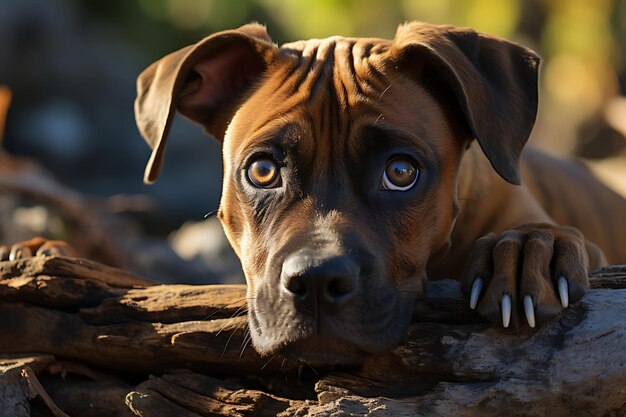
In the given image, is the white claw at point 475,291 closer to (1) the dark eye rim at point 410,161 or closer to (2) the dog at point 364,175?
(2) the dog at point 364,175

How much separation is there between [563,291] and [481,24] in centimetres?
1403

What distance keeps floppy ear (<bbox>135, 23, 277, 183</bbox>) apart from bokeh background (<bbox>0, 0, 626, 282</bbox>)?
10.2 meters

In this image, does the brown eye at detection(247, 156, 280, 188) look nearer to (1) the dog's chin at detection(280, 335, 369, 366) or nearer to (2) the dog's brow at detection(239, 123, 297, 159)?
(2) the dog's brow at detection(239, 123, 297, 159)

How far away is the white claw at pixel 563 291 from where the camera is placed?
3.24 m

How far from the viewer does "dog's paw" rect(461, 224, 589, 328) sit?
3229 mm

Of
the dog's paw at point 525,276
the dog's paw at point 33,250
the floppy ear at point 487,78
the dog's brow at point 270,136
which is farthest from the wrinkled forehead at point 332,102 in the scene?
the dog's paw at point 33,250

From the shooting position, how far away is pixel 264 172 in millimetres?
3705

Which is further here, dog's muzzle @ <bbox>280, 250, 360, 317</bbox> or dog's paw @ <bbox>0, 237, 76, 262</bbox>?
dog's paw @ <bbox>0, 237, 76, 262</bbox>

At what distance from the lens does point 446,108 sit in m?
3.90

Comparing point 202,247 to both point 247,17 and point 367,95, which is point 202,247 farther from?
point 247,17

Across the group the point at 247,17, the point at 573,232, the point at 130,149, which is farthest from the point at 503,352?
the point at 247,17

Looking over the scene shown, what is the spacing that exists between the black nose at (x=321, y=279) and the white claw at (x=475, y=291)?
0.48m

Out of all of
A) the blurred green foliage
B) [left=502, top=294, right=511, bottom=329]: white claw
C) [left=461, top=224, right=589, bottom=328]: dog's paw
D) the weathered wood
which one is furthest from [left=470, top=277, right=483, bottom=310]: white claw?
the blurred green foliage

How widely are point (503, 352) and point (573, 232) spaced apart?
75 centimetres
